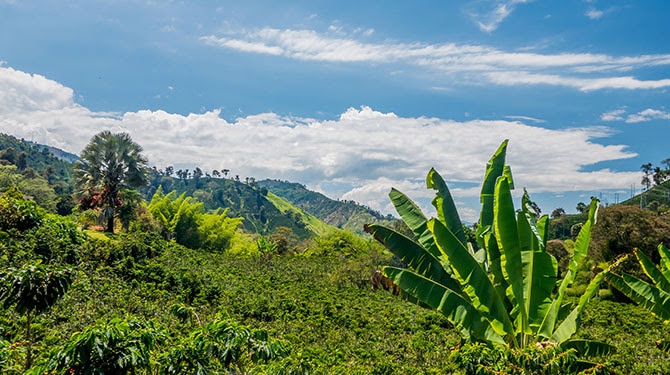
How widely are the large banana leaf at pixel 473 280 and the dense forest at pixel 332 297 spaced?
0.02m

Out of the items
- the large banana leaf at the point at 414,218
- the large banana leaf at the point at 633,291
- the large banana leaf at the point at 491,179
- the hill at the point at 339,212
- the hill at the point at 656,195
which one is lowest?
the hill at the point at 339,212

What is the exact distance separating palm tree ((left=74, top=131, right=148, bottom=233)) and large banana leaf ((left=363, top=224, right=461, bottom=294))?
14302 mm

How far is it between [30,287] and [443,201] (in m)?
5.60

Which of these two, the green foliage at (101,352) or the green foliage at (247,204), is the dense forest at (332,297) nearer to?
the green foliage at (101,352)

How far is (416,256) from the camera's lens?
22.2 ft

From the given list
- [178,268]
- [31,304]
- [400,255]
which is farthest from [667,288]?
[178,268]

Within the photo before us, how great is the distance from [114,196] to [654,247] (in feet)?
70.0

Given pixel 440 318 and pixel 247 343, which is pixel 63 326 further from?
pixel 440 318

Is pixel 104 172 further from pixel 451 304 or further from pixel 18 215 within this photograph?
pixel 451 304

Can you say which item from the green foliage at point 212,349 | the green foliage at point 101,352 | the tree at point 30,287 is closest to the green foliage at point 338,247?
the tree at point 30,287

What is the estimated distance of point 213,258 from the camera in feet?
57.2

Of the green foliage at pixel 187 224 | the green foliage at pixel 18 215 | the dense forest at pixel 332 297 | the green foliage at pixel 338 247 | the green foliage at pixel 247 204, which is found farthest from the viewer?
the green foliage at pixel 247 204

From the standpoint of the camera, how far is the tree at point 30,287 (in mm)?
4441

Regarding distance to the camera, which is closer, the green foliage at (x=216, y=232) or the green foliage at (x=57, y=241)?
the green foliage at (x=57, y=241)
